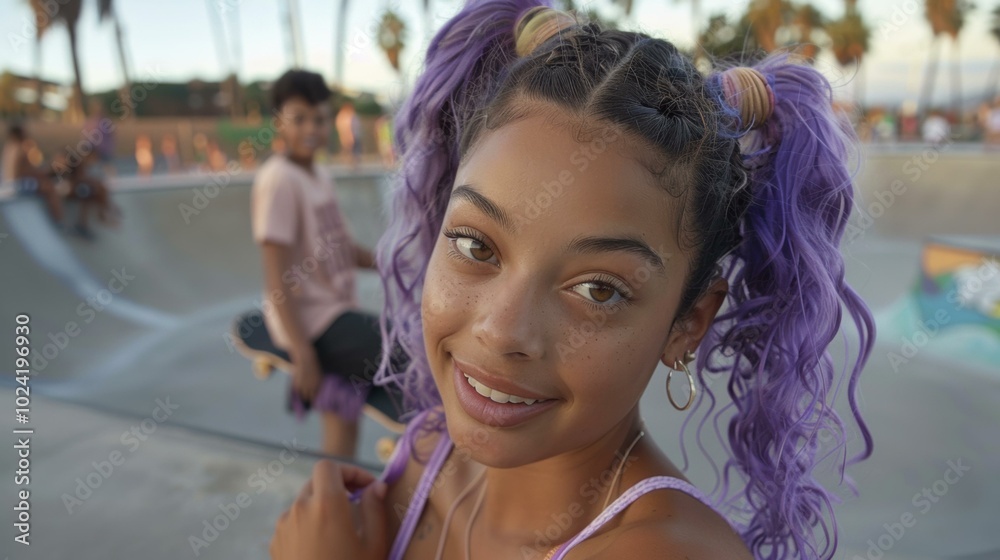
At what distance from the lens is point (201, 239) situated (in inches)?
315

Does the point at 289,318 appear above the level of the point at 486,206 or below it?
below

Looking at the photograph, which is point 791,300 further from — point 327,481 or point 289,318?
point 289,318

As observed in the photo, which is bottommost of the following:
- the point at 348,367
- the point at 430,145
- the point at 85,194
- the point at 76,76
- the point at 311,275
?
the point at 76,76

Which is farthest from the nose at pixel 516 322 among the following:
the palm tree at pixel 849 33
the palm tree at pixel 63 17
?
the palm tree at pixel 849 33

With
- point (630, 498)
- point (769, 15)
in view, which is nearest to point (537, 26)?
point (630, 498)

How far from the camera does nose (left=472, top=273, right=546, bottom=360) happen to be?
2.73 ft

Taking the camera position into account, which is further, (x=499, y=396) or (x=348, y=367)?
(x=348, y=367)

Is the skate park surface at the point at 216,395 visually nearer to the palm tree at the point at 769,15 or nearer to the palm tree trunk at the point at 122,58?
the palm tree trunk at the point at 122,58

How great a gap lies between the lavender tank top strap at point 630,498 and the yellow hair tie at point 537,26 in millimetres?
696

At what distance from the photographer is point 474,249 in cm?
93

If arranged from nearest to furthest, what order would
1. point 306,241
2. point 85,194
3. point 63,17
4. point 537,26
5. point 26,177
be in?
Answer: 1. point 537,26
2. point 306,241
3. point 85,194
4. point 26,177
5. point 63,17

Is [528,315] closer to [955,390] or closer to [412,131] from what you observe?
[412,131]

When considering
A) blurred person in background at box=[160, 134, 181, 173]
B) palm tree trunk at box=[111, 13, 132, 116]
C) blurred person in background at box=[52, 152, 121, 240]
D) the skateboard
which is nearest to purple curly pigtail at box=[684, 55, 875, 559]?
the skateboard

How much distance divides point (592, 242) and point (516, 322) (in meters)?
0.14
